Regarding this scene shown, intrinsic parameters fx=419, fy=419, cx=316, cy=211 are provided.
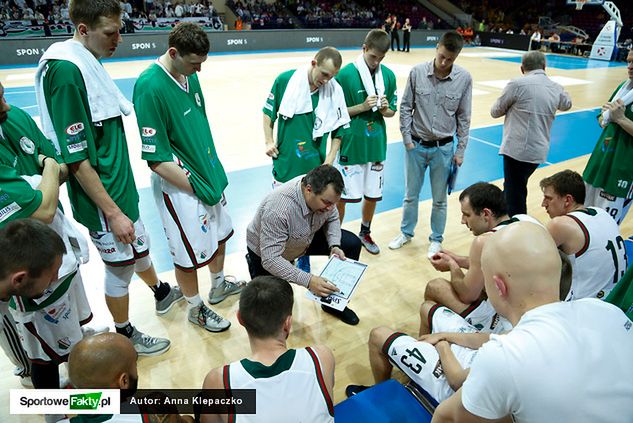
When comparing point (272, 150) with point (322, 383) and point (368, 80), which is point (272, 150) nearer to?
point (368, 80)

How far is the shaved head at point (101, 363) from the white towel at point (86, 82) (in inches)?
52.4

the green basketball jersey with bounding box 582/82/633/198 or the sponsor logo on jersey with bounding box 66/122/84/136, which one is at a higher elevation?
the sponsor logo on jersey with bounding box 66/122/84/136

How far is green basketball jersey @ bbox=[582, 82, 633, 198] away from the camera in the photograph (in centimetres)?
359

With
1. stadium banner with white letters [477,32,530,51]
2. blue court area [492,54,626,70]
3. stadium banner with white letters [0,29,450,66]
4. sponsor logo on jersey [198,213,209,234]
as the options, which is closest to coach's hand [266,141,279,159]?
sponsor logo on jersey [198,213,209,234]

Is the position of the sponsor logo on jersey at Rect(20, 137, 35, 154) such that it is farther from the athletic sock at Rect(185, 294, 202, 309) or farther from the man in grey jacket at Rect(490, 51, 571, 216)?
the man in grey jacket at Rect(490, 51, 571, 216)

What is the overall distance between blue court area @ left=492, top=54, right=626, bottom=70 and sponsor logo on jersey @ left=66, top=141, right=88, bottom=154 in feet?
57.9

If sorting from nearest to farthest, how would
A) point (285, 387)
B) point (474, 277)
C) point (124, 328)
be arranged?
point (285, 387), point (474, 277), point (124, 328)

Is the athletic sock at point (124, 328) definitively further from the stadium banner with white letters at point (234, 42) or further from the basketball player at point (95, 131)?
the stadium banner with white letters at point (234, 42)

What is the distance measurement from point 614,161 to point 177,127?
3634mm

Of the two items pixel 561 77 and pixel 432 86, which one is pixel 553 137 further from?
pixel 561 77

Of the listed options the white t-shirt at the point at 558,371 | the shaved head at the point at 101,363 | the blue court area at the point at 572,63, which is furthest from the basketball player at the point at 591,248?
the blue court area at the point at 572,63

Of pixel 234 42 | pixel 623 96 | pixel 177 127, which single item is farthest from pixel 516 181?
pixel 234 42

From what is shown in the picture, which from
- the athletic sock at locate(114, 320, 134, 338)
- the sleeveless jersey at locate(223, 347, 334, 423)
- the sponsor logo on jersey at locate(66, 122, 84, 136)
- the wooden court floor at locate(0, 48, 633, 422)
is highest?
the sponsor logo on jersey at locate(66, 122, 84, 136)

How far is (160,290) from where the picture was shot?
11.0 ft
